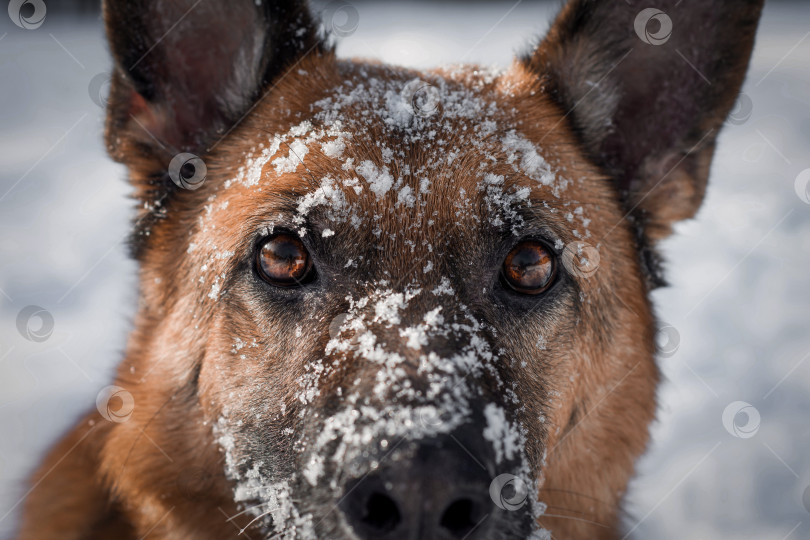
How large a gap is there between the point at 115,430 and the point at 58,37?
23.9 feet

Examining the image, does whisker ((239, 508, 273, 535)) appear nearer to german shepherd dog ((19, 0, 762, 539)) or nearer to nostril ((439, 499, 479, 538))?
german shepherd dog ((19, 0, 762, 539))

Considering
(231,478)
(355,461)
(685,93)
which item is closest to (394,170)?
(355,461)

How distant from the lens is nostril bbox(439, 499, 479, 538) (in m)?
1.70

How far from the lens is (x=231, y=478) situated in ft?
7.99
